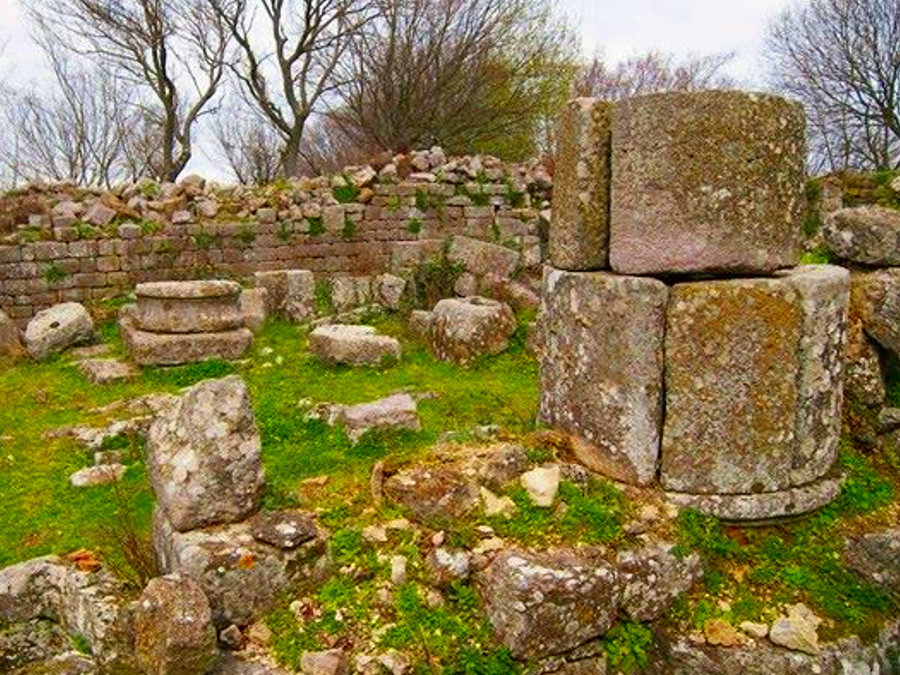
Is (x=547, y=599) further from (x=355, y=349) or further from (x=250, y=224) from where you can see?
(x=250, y=224)

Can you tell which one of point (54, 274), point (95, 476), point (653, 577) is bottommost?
point (95, 476)

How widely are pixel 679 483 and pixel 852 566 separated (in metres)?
0.82

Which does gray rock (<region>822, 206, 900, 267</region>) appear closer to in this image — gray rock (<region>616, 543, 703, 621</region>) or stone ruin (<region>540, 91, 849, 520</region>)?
stone ruin (<region>540, 91, 849, 520</region>)

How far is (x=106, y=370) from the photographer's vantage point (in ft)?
27.8

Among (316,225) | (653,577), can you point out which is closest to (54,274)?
(316,225)

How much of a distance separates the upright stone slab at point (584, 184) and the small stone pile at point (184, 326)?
232 inches

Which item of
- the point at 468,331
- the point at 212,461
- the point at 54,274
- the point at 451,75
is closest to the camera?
the point at 212,461

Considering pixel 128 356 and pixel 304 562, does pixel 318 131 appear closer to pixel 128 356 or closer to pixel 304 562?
pixel 128 356

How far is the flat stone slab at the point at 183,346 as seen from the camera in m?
8.70

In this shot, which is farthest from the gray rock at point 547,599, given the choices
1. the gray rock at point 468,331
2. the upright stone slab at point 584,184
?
the gray rock at point 468,331

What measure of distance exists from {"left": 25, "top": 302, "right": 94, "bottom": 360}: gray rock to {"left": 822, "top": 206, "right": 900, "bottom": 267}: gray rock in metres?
8.59

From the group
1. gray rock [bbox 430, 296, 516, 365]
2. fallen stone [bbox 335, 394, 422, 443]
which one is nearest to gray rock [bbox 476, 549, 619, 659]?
fallen stone [bbox 335, 394, 422, 443]

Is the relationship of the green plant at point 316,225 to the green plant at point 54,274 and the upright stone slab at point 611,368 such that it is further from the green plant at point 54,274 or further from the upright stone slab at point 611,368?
the upright stone slab at point 611,368

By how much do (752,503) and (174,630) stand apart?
252 cm
